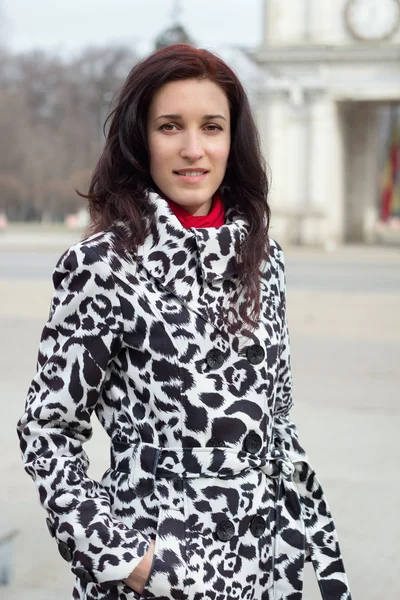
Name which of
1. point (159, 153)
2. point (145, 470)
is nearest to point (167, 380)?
point (145, 470)

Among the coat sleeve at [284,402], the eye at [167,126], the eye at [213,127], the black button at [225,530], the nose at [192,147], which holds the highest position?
the eye at [167,126]

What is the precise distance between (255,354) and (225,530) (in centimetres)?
39

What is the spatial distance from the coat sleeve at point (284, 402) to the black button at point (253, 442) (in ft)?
0.69

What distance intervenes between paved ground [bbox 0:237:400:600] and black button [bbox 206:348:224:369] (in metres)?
2.63

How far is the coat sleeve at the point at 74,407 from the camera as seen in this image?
2268mm

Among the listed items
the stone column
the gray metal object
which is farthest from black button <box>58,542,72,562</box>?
the stone column

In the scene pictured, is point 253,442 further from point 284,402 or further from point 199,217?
point 199,217

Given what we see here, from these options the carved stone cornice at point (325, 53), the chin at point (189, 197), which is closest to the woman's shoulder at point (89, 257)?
the chin at point (189, 197)

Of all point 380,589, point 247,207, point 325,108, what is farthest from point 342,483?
point 325,108

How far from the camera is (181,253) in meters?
2.39

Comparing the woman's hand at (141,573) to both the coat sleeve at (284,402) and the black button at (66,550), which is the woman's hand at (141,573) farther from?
the coat sleeve at (284,402)

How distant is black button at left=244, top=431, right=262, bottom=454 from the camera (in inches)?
93.7

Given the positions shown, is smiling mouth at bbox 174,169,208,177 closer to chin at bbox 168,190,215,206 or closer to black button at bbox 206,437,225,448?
chin at bbox 168,190,215,206

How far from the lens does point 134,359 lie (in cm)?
235
